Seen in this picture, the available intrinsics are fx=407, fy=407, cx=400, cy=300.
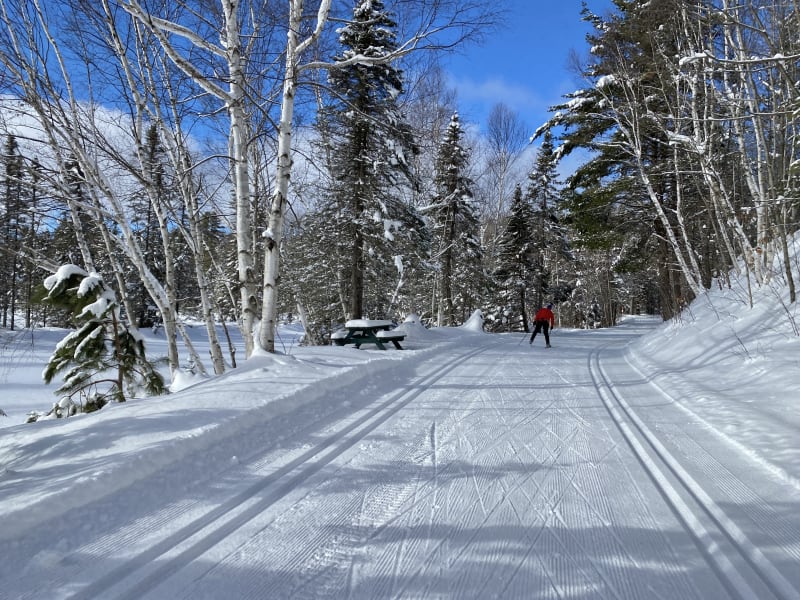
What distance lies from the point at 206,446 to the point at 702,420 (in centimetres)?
495

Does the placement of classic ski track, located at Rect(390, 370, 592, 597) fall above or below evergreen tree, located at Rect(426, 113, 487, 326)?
below

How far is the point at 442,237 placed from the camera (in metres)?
22.7

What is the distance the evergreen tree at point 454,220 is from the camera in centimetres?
2205

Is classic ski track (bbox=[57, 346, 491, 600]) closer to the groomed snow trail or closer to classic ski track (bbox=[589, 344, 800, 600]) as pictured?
the groomed snow trail

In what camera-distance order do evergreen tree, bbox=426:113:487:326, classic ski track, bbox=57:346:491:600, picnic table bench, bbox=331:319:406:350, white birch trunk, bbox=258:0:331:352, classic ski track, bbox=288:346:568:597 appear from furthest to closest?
evergreen tree, bbox=426:113:487:326, picnic table bench, bbox=331:319:406:350, white birch trunk, bbox=258:0:331:352, classic ski track, bbox=288:346:568:597, classic ski track, bbox=57:346:491:600

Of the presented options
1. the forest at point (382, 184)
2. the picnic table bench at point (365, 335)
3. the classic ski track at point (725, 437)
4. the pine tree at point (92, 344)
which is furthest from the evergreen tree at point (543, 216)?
the pine tree at point (92, 344)

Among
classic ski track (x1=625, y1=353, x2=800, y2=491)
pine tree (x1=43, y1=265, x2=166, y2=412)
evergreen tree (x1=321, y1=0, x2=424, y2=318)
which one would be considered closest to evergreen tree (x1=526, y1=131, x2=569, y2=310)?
evergreen tree (x1=321, y1=0, x2=424, y2=318)

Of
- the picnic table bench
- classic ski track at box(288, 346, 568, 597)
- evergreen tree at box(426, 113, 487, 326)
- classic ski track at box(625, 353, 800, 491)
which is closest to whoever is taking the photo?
classic ski track at box(288, 346, 568, 597)

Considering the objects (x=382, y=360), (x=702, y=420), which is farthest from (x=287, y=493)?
(x=382, y=360)

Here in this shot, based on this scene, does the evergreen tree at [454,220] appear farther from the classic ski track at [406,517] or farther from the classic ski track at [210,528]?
the classic ski track at [406,517]

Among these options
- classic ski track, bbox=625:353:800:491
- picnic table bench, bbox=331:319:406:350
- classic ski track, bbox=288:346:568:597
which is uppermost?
picnic table bench, bbox=331:319:406:350

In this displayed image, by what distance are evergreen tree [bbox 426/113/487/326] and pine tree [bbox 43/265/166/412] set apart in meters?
15.5

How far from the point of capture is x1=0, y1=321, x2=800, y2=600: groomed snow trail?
1932mm

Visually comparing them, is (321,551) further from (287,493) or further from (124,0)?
(124,0)
